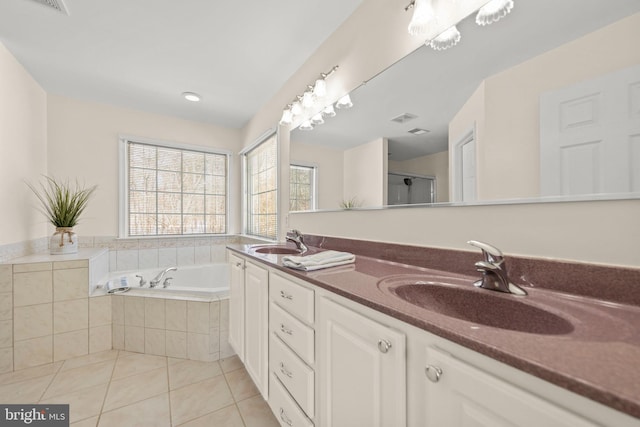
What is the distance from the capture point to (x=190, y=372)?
1.93 meters

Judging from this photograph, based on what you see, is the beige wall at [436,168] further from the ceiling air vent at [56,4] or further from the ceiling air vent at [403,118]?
the ceiling air vent at [56,4]

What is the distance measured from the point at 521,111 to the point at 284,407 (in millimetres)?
1524

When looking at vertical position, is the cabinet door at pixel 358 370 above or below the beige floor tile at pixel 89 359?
above

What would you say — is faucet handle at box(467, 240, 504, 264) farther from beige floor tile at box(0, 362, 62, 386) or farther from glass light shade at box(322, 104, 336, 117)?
beige floor tile at box(0, 362, 62, 386)

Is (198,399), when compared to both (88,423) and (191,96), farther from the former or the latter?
(191,96)

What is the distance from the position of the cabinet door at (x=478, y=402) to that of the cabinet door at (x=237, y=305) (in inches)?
54.7

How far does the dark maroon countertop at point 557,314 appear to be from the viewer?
38 centimetres

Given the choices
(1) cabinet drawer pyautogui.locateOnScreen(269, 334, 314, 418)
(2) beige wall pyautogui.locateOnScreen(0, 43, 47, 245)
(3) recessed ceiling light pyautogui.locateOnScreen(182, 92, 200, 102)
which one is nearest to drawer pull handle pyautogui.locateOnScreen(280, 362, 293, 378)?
(1) cabinet drawer pyautogui.locateOnScreen(269, 334, 314, 418)

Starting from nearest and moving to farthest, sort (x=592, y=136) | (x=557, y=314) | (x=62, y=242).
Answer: (x=557, y=314)
(x=592, y=136)
(x=62, y=242)

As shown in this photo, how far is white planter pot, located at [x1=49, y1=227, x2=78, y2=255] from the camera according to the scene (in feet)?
7.64

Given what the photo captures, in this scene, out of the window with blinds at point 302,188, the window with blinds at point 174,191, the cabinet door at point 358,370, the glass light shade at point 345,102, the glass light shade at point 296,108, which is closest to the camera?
the cabinet door at point 358,370

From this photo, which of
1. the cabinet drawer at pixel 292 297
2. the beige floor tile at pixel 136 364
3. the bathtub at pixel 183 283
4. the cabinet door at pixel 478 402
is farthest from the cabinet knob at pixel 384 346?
the beige floor tile at pixel 136 364

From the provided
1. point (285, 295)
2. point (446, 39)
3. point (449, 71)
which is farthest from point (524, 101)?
point (285, 295)

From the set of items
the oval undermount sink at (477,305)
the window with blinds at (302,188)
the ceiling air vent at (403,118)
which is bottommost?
the oval undermount sink at (477,305)
